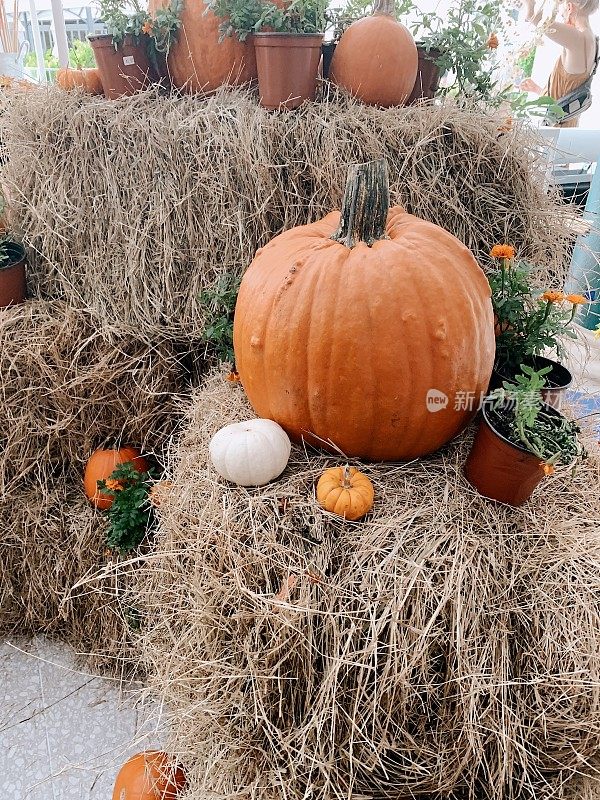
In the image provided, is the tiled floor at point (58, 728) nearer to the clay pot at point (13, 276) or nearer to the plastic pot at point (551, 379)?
the clay pot at point (13, 276)

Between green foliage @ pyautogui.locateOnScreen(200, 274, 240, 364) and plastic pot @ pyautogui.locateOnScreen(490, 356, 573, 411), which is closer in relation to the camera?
plastic pot @ pyautogui.locateOnScreen(490, 356, 573, 411)

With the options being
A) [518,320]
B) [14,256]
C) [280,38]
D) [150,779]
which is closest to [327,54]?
[280,38]

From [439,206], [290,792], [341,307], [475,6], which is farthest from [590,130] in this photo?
[290,792]

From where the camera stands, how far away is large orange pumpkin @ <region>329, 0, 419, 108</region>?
1.59 m

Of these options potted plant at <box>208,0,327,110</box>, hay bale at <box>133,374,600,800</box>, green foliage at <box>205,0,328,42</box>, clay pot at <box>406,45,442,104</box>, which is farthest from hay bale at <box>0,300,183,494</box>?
clay pot at <box>406,45,442,104</box>

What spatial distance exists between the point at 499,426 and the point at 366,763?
2.18 feet

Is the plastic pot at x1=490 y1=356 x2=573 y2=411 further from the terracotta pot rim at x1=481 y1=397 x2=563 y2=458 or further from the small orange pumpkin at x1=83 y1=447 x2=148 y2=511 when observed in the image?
the small orange pumpkin at x1=83 y1=447 x2=148 y2=511

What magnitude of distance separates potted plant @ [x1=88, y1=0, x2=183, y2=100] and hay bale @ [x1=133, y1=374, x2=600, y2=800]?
1369mm

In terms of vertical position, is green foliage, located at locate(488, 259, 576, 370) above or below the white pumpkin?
above

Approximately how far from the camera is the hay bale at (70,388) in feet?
5.31

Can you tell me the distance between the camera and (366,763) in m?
0.99

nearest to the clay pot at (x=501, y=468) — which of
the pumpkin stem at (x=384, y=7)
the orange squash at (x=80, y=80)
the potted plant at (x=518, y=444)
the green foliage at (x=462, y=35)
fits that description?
the potted plant at (x=518, y=444)

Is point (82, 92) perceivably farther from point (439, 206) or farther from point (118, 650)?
point (118, 650)

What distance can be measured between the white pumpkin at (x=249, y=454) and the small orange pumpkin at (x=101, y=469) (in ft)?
1.98
